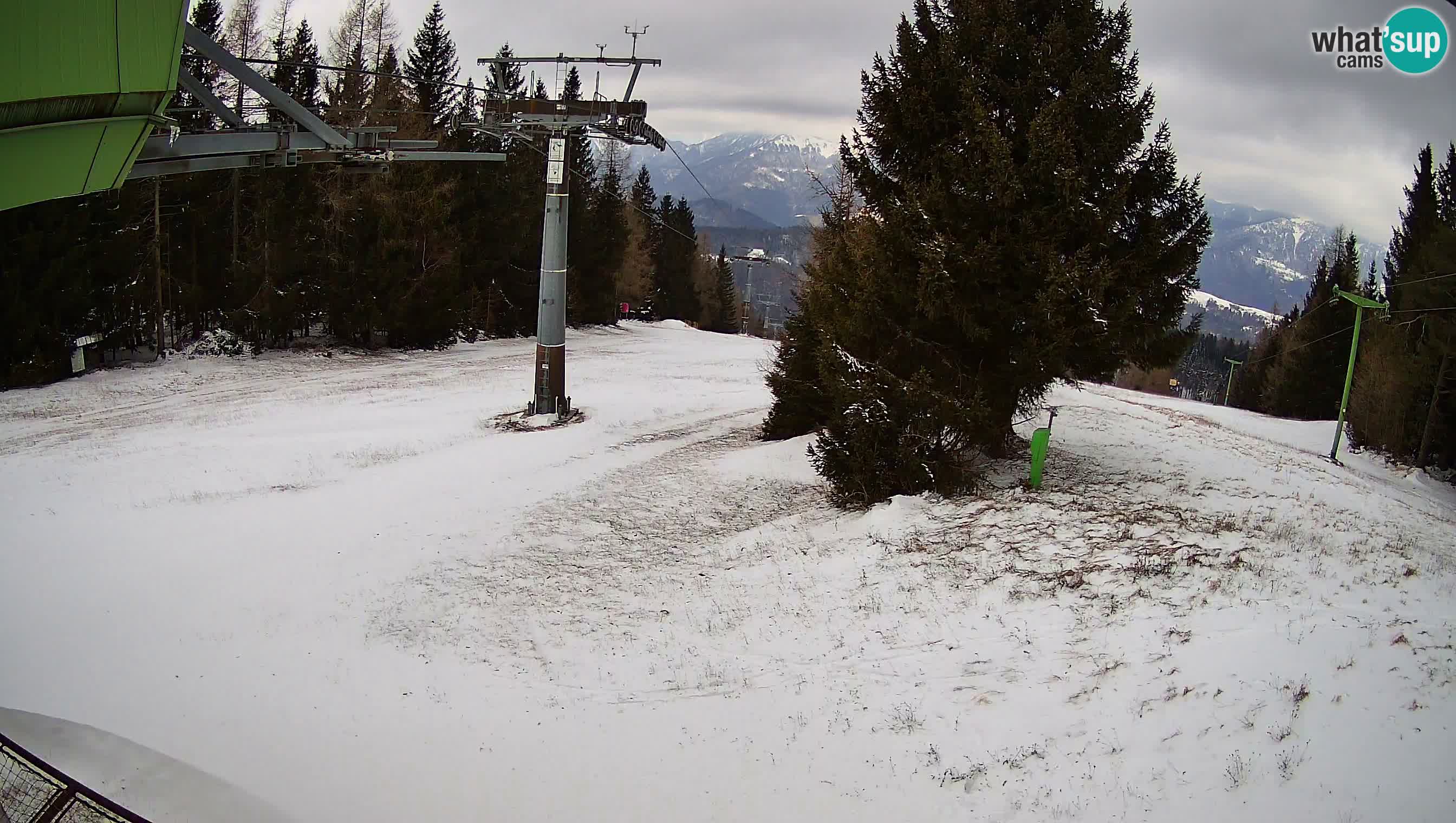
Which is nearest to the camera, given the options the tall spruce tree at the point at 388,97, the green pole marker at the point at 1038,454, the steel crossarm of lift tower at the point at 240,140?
the steel crossarm of lift tower at the point at 240,140

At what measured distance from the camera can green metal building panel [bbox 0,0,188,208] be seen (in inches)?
137

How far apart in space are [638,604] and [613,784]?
3382mm

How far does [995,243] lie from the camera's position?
11312 mm

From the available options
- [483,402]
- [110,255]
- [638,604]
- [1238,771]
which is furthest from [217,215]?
[1238,771]

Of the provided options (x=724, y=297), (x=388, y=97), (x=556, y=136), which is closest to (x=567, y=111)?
(x=556, y=136)

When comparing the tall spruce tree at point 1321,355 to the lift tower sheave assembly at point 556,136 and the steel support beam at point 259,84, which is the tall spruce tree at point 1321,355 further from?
the steel support beam at point 259,84

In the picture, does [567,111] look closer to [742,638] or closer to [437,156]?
[437,156]

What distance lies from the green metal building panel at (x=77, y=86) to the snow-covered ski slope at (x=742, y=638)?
14.5 feet

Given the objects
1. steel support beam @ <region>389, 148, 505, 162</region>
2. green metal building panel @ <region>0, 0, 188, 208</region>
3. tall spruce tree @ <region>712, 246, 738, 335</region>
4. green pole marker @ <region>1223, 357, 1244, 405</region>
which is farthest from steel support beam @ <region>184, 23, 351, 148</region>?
tall spruce tree @ <region>712, 246, 738, 335</region>

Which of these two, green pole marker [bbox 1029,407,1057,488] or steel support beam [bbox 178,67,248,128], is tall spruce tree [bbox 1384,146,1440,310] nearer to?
green pole marker [bbox 1029,407,1057,488]

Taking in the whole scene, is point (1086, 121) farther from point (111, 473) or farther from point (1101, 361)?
point (111, 473)

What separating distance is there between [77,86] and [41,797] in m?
4.20

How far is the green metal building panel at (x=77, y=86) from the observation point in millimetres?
3471

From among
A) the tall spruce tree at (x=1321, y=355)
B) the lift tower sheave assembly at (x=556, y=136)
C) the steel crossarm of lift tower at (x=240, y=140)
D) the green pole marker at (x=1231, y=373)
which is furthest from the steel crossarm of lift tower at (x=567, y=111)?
the green pole marker at (x=1231, y=373)
